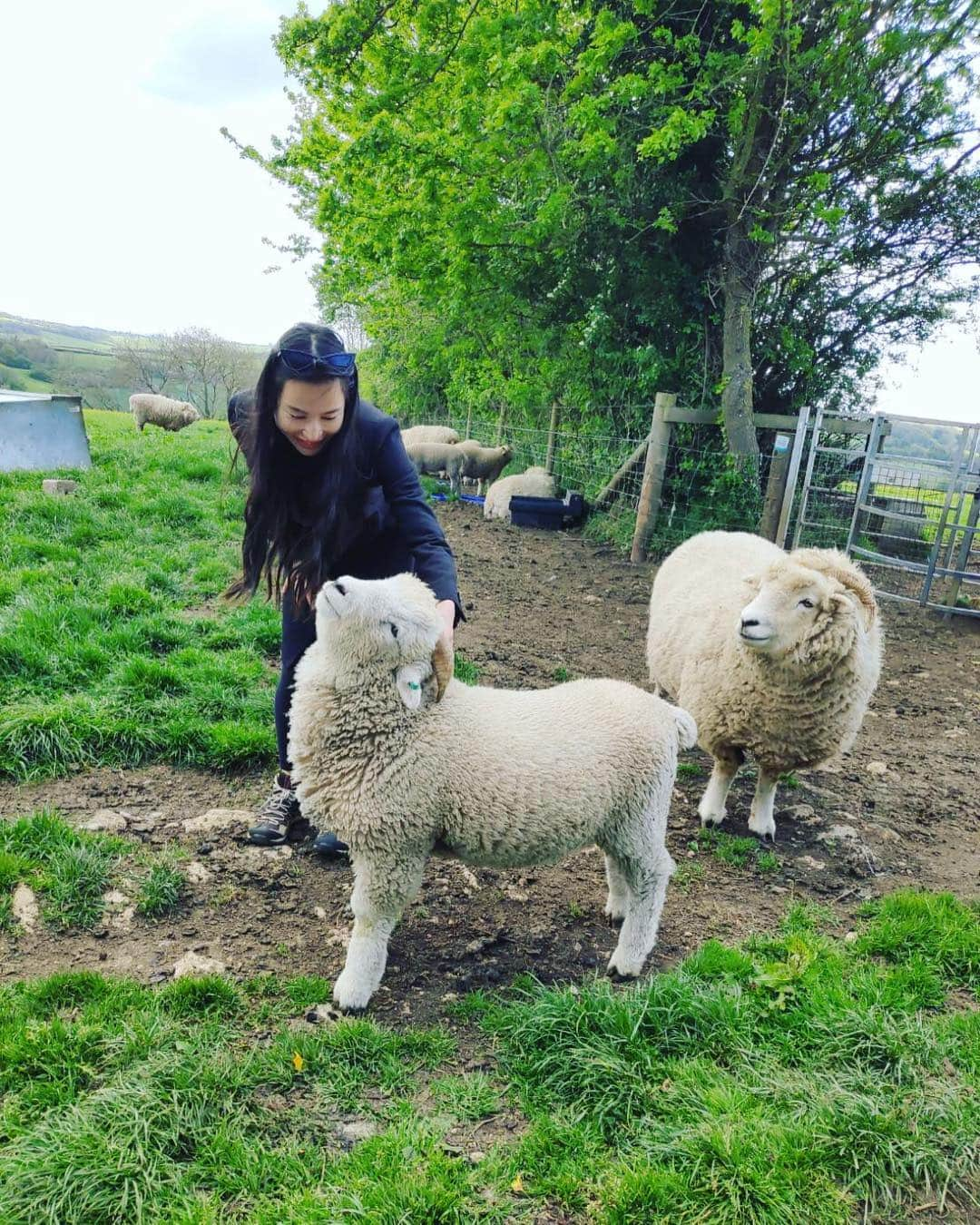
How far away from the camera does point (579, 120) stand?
7957mm

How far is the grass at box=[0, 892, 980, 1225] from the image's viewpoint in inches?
71.8

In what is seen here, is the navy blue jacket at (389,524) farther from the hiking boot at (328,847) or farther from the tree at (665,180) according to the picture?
the tree at (665,180)

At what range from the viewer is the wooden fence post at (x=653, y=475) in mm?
9398

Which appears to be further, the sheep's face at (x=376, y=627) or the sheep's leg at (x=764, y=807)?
the sheep's leg at (x=764, y=807)

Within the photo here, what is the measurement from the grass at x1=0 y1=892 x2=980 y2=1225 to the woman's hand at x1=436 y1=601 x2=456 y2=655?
3.99ft

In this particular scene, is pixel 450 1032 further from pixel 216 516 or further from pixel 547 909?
pixel 216 516

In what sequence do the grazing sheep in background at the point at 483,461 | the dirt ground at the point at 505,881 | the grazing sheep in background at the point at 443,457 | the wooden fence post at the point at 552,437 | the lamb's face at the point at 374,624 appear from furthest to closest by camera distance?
the grazing sheep in background at the point at 483,461, the grazing sheep in background at the point at 443,457, the wooden fence post at the point at 552,437, the dirt ground at the point at 505,881, the lamb's face at the point at 374,624

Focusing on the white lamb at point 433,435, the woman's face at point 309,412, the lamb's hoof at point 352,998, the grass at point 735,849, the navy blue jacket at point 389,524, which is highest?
the woman's face at point 309,412

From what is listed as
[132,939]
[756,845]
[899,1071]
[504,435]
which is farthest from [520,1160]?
[504,435]

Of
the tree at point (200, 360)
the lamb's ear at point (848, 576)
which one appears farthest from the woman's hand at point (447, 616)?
the tree at point (200, 360)

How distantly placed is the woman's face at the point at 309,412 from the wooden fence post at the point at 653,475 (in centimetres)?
722

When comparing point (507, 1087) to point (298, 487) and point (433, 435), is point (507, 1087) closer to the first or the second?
point (298, 487)

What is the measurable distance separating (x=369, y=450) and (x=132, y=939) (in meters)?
1.98

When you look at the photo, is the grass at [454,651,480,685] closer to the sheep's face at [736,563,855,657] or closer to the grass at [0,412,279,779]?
the grass at [0,412,279,779]
